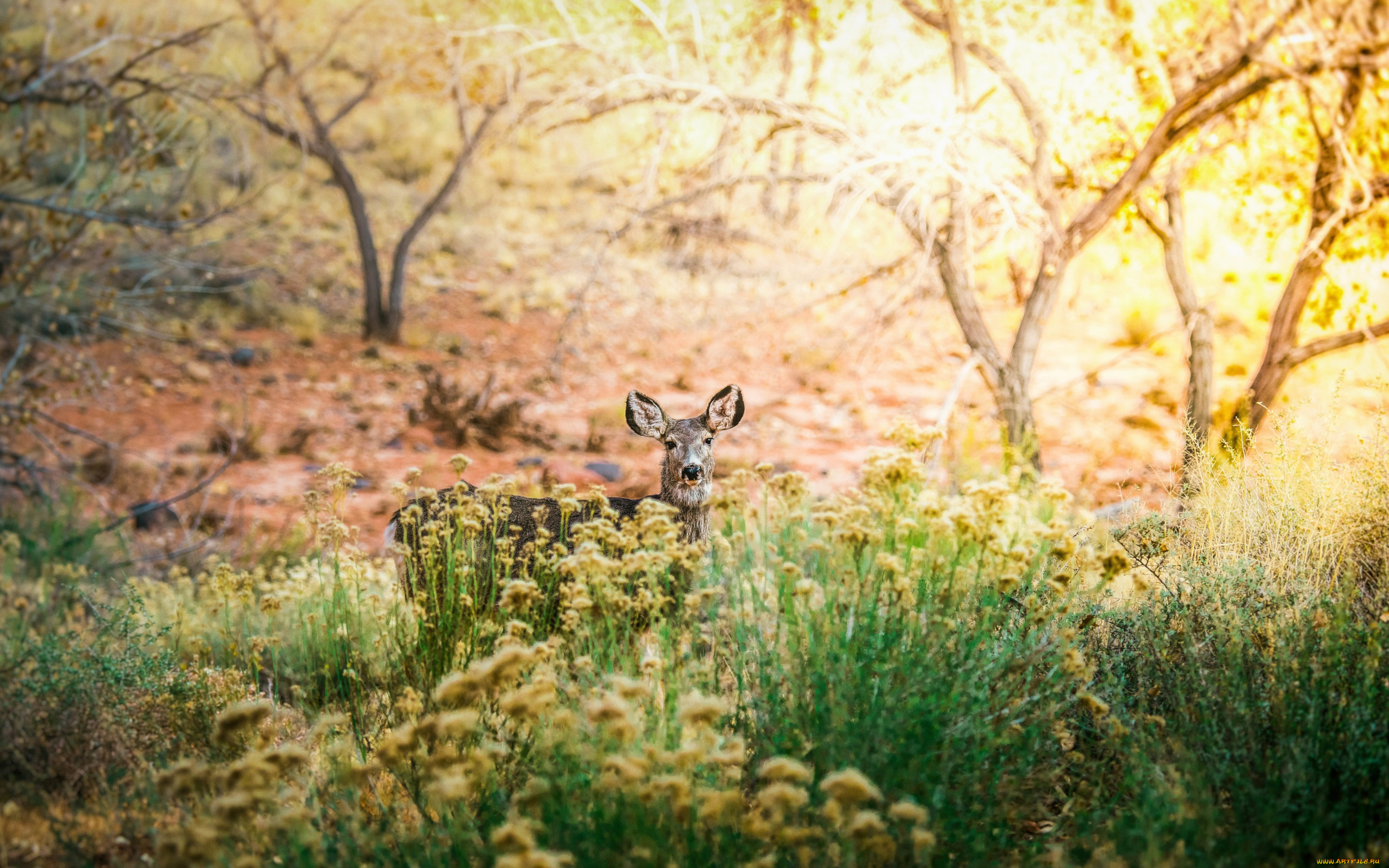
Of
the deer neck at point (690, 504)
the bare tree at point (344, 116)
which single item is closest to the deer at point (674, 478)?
the deer neck at point (690, 504)

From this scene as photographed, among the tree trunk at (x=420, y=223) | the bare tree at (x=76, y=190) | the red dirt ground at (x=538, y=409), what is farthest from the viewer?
the tree trunk at (x=420, y=223)

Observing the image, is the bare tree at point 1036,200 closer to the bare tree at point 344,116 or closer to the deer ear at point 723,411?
the deer ear at point 723,411

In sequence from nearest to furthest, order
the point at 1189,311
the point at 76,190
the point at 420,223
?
the point at 76,190, the point at 1189,311, the point at 420,223

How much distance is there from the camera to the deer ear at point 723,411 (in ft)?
14.3

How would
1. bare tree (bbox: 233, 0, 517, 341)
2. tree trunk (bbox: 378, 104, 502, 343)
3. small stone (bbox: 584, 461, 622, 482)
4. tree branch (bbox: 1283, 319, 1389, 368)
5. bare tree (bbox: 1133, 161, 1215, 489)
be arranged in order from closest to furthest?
1. tree branch (bbox: 1283, 319, 1389, 368)
2. bare tree (bbox: 1133, 161, 1215, 489)
3. small stone (bbox: 584, 461, 622, 482)
4. bare tree (bbox: 233, 0, 517, 341)
5. tree trunk (bbox: 378, 104, 502, 343)

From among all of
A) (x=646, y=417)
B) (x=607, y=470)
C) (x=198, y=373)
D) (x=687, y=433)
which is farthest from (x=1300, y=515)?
(x=198, y=373)

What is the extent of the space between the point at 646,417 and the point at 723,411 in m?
0.36

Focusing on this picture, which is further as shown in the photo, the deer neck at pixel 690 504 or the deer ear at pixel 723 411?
the deer ear at pixel 723 411

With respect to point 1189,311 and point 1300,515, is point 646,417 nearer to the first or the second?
point 1300,515

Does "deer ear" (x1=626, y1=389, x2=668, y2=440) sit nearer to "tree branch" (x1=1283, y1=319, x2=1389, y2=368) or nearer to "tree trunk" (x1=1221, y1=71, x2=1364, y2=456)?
"tree trunk" (x1=1221, y1=71, x2=1364, y2=456)

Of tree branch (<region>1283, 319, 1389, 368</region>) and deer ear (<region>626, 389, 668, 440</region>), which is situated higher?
tree branch (<region>1283, 319, 1389, 368</region>)

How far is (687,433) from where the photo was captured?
14.2ft

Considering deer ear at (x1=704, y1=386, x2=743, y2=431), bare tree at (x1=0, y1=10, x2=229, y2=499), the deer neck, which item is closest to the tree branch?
deer ear at (x1=704, y1=386, x2=743, y2=431)

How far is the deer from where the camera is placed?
4.17 meters
